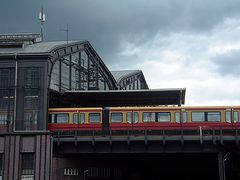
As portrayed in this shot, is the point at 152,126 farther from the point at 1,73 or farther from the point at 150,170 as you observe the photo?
the point at 150,170

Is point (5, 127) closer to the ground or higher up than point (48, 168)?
higher up

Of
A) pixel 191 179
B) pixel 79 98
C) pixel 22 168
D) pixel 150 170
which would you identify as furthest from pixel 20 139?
pixel 191 179

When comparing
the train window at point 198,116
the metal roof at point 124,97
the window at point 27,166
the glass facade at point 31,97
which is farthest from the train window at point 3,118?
the train window at point 198,116

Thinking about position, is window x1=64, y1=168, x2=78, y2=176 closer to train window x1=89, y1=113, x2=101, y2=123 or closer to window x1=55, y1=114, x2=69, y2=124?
window x1=55, y1=114, x2=69, y2=124

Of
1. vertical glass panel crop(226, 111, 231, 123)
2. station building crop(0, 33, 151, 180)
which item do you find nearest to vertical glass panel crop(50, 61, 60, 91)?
station building crop(0, 33, 151, 180)

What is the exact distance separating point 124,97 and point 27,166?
1653 cm

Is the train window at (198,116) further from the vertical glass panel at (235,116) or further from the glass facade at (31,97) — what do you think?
the glass facade at (31,97)

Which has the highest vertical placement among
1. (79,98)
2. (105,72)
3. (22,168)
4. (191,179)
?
(105,72)

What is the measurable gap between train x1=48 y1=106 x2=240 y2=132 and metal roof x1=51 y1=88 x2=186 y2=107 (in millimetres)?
5431

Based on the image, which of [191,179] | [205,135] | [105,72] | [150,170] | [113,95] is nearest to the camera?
[205,135]

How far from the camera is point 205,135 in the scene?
46188 millimetres

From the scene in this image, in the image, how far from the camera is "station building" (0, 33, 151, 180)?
47.3 meters

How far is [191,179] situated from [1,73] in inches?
2595

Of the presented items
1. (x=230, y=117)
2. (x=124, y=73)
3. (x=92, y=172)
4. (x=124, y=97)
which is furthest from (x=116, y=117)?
(x=124, y=73)
